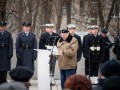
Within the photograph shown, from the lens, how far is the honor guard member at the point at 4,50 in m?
15.0

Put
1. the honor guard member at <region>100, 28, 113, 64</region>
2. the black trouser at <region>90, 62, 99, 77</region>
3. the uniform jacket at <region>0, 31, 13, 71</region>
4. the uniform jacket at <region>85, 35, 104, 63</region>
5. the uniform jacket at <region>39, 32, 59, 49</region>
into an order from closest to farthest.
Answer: the uniform jacket at <region>0, 31, 13, 71</region> → the uniform jacket at <region>39, 32, 59, 49</region> → the uniform jacket at <region>85, 35, 104, 63</region> → the black trouser at <region>90, 62, 99, 77</region> → the honor guard member at <region>100, 28, 113, 64</region>

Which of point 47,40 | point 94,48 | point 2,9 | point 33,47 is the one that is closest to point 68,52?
point 33,47

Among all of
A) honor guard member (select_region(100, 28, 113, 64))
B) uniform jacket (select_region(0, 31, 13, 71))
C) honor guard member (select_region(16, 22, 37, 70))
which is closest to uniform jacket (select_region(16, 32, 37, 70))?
honor guard member (select_region(16, 22, 37, 70))

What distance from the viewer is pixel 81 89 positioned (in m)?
6.38

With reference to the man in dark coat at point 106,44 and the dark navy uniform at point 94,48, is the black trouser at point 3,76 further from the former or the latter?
the man in dark coat at point 106,44

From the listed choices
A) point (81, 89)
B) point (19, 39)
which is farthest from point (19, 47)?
point (81, 89)

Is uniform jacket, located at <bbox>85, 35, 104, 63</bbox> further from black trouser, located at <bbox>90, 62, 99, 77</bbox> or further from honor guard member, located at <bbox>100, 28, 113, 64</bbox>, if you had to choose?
honor guard member, located at <bbox>100, 28, 113, 64</bbox>

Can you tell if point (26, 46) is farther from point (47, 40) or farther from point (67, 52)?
point (67, 52)

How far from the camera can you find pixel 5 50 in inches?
595

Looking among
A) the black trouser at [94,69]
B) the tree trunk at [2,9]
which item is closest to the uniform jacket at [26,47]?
the black trouser at [94,69]

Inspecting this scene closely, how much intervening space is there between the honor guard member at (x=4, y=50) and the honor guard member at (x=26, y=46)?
222 mm

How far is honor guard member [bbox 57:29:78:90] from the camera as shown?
13391mm

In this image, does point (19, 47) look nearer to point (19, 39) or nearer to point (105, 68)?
point (19, 39)

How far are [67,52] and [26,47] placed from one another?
6.67ft
